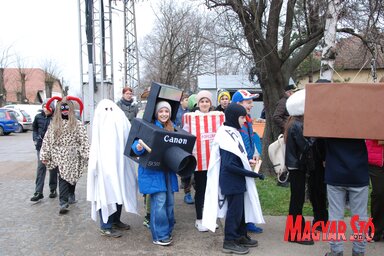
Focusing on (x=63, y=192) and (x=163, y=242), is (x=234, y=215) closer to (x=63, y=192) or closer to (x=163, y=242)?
(x=163, y=242)

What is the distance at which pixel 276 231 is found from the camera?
17.1 feet

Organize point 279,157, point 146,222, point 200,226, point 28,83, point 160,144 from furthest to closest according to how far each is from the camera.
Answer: point 28,83, point 146,222, point 200,226, point 279,157, point 160,144

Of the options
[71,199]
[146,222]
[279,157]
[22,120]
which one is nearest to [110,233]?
[146,222]

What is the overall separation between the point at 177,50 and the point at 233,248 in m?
33.6

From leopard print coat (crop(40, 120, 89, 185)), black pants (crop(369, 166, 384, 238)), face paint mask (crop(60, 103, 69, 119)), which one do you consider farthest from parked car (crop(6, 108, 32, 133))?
black pants (crop(369, 166, 384, 238))

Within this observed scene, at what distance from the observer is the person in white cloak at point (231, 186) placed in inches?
176

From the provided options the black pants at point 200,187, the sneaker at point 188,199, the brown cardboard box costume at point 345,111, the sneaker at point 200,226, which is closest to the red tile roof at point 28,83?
the sneaker at point 188,199

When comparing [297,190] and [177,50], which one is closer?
[297,190]

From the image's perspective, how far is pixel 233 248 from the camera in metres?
4.52

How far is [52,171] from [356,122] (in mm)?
5309

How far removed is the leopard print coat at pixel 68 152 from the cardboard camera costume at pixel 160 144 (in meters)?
1.74

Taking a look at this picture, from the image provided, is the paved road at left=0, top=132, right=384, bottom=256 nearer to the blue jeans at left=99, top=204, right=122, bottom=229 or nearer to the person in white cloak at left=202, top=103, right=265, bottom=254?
the blue jeans at left=99, top=204, right=122, bottom=229

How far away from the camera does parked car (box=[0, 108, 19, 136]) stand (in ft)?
79.7

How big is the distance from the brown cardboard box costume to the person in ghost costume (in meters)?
2.43
